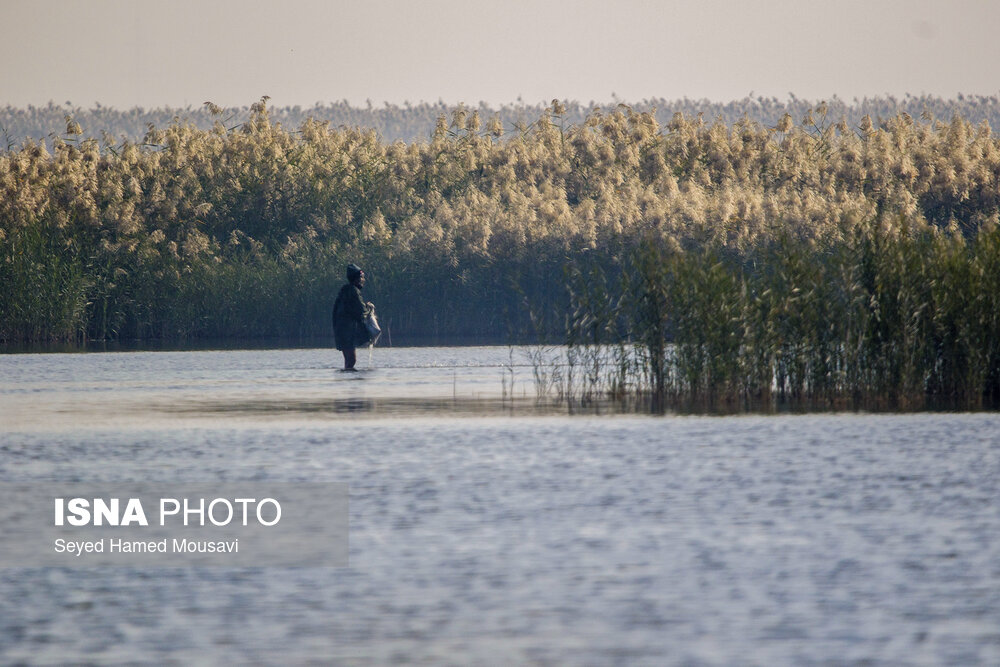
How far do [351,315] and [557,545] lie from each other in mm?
13994

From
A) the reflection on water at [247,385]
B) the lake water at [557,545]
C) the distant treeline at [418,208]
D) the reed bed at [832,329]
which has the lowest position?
the lake water at [557,545]

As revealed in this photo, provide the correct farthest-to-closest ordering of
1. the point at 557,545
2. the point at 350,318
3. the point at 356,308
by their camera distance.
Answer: the point at 350,318 → the point at 356,308 → the point at 557,545

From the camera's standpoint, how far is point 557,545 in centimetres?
862

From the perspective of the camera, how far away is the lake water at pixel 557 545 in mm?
6445

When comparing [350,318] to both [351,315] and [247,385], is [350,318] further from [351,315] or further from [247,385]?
[247,385]

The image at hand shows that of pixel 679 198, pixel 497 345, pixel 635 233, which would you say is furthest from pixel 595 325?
pixel 679 198

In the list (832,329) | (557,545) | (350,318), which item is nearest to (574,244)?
(350,318)

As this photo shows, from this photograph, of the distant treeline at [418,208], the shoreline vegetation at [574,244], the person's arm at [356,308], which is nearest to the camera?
the shoreline vegetation at [574,244]
